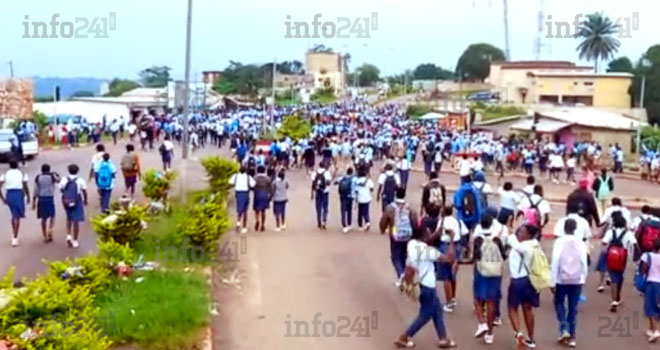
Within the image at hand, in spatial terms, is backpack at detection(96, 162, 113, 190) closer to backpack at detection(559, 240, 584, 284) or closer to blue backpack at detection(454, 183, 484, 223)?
blue backpack at detection(454, 183, 484, 223)

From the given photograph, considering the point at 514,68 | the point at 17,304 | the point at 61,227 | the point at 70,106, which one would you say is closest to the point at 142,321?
the point at 17,304

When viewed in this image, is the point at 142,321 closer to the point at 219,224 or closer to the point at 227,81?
the point at 219,224

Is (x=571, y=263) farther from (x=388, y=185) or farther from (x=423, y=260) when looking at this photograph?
(x=388, y=185)

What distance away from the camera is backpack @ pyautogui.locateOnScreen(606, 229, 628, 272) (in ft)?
43.4

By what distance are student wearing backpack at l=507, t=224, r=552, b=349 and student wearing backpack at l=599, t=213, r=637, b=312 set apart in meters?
2.35

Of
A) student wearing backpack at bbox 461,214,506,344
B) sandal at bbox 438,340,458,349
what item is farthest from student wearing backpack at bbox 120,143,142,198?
sandal at bbox 438,340,458,349

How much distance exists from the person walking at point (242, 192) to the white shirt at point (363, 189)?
2.00 metres

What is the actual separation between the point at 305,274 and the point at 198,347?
16.2 ft

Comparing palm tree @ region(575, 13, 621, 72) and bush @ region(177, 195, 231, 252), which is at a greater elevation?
palm tree @ region(575, 13, 621, 72)

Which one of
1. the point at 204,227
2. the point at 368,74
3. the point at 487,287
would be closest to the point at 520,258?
the point at 487,287

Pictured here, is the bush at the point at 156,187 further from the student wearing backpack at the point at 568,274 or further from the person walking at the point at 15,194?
the student wearing backpack at the point at 568,274

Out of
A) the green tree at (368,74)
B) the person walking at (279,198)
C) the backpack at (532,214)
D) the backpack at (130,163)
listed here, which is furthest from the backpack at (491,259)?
the green tree at (368,74)

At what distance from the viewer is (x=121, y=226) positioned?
49.4 ft

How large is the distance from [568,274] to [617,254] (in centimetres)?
201
